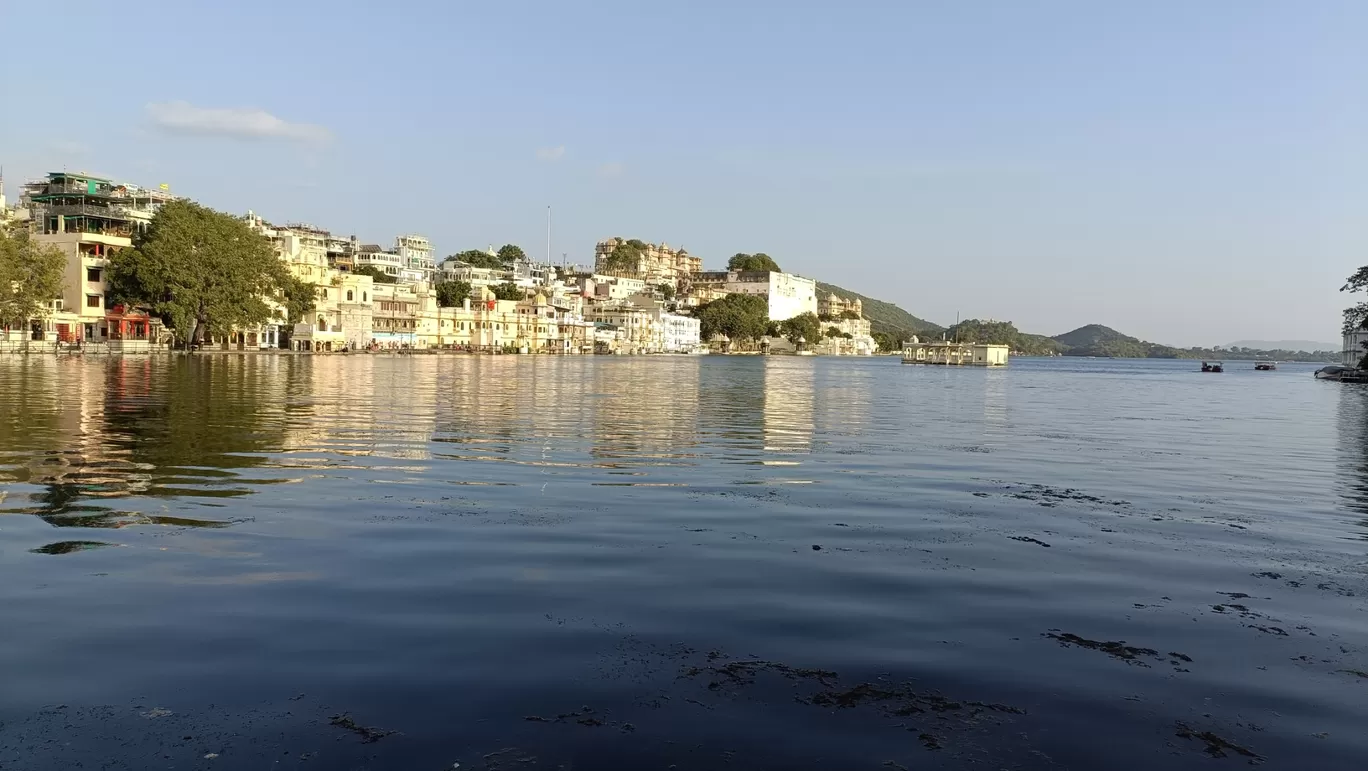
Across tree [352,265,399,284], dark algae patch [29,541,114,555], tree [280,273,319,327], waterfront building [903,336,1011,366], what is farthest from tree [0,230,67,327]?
waterfront building [903,336,1011,366]

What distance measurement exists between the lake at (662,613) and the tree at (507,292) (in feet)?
518

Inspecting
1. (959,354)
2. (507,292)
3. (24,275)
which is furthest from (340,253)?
(959,354)

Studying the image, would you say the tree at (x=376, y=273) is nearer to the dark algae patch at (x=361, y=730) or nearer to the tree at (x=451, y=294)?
the tree at (x=451, y=294)

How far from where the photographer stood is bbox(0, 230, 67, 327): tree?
6788 cm

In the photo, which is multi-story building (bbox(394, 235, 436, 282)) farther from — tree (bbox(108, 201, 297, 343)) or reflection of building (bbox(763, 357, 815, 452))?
reflection of building (bbox(763, 357, 815, 452))

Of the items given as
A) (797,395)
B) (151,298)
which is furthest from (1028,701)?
(151,298)

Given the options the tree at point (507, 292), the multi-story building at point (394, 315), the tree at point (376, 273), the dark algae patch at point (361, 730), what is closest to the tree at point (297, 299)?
the multi-story building at point (394, 315)

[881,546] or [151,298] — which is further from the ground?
[151,298]

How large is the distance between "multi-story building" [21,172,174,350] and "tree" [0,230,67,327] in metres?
14.6

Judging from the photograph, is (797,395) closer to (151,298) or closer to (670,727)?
(670,727)

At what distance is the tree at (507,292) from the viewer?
175000 millimetres

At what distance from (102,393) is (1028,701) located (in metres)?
37.1

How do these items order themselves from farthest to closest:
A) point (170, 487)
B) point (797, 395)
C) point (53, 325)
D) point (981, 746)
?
point (53, 325) → point (797, 395) → point (170, 487) → point (981, 746)

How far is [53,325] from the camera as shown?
291 feet
